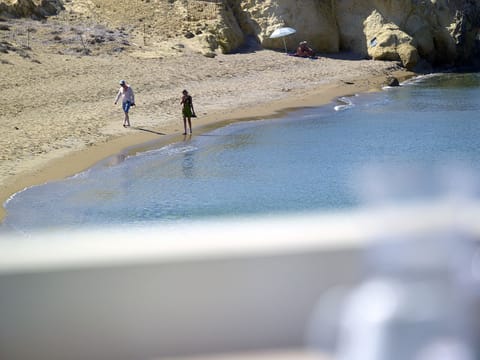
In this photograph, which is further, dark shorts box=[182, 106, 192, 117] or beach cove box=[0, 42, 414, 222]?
dark shorts box=[182, 106, 192, 117]

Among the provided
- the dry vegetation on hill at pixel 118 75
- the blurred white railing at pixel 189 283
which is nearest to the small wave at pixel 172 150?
the dry vegetation on hill at pixel 118 75

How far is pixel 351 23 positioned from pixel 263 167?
21684 millimetres

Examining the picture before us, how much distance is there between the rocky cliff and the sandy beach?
4.07ft

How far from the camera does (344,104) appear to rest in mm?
25438

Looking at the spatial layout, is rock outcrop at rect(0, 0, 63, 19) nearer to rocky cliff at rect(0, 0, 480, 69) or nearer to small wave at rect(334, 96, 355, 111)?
rocky cliff at rect(0, 0, 480, 69)

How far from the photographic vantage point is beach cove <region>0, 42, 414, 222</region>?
16031mm

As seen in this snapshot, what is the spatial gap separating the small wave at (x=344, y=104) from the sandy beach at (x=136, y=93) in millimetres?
453

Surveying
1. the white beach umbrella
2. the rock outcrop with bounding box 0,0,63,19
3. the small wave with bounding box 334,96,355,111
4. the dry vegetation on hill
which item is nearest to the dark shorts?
the dry vegetation on hill

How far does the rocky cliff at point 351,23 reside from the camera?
3281cm

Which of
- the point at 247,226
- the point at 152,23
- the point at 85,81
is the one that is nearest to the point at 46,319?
the point at 247,226

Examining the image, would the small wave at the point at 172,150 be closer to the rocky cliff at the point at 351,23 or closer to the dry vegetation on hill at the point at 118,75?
the dry vegetation on hill at the point at 118,75

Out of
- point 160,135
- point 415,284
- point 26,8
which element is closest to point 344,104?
point 160,135

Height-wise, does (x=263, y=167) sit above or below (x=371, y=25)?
below

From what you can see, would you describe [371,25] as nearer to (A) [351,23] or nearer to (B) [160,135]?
(A) [351,23]
